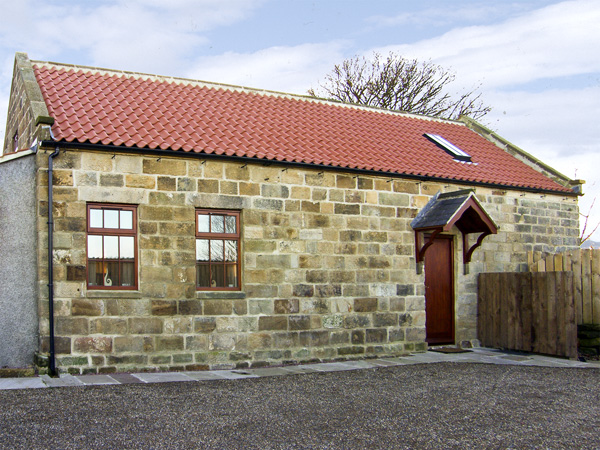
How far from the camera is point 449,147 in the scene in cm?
1545

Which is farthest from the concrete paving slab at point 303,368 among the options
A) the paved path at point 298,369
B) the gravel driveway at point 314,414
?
the gravel driveway at point 314,414

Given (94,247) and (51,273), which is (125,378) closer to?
(51,273)

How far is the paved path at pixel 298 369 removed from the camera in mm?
8875

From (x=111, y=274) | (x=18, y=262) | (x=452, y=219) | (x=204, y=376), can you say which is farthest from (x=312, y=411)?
(x=452, y=219)

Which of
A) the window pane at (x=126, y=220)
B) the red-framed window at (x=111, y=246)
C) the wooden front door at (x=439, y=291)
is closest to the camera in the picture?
the red-framed window at (x=111, y=246)

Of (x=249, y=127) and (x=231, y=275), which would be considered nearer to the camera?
(x=231, y=275)

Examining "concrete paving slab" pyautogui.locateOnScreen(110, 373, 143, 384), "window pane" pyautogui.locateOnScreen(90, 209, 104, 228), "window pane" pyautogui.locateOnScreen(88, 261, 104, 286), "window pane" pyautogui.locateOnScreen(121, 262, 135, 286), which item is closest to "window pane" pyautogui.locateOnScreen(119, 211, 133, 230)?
"window pane" pyautogui.locateOnScreen(90, 209, 104, 228)

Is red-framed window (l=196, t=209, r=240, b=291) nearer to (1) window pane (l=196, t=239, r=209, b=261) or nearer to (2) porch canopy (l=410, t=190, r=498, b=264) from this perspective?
(1) window pane (l=196, t=239, r=209, b=261)

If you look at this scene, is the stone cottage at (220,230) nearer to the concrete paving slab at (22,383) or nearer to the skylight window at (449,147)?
the skylight window at (449,147)

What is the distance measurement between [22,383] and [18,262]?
1.95 m

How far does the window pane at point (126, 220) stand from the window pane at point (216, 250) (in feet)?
4.65

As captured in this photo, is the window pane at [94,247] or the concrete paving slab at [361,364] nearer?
the window pane at [94,247]

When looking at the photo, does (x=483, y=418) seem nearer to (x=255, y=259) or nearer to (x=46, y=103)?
(x=255, y=259)

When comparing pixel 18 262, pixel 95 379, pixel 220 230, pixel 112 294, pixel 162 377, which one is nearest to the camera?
pixel 95 379
